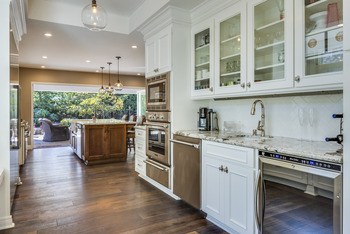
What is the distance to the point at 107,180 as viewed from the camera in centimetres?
416

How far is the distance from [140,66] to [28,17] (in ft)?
14.0

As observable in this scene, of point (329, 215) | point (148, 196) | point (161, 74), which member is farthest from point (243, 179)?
point (161, 74)

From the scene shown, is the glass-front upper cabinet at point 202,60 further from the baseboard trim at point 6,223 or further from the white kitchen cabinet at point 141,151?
the baseboard trim at point 6,223

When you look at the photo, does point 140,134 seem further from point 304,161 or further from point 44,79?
point 44,79

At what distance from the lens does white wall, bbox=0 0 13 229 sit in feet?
8.13

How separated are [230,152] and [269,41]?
1.16 metres

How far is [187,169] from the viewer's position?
9.58 ft

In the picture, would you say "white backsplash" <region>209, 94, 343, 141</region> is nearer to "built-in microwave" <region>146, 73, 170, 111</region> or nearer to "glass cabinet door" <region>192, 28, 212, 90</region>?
"glass cabinet door" <region>192, 28, 212, 90</region>

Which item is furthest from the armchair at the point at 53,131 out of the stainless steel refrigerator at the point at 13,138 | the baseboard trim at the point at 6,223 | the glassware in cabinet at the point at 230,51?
the glassware in cabinet at the point at 230,51

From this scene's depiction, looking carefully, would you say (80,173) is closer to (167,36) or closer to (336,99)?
(167,36)

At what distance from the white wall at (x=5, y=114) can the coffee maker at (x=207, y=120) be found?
2257 mm

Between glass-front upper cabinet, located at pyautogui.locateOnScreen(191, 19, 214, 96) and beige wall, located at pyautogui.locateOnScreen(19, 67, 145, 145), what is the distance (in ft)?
20.4

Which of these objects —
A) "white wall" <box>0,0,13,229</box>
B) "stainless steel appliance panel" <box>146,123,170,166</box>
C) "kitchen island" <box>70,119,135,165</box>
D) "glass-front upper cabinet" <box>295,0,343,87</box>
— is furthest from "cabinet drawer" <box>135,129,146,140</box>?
"glass-front upper cabinet" <box>295,0,343,87</box>

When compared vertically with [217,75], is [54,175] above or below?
below
